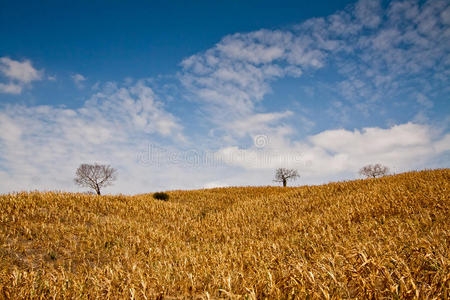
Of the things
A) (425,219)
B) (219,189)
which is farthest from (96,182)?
(425,219)

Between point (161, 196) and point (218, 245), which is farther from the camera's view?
point (161, 196)

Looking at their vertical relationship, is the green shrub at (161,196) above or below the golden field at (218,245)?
above

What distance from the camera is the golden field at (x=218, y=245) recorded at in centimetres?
372

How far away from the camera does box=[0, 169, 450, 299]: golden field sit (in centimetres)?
372

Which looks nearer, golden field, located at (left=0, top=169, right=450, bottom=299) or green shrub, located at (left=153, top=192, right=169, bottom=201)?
golden field, located at (left=0, top=169, right=450, bottom=299)

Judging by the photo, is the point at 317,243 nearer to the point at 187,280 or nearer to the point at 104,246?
the point at 187,280

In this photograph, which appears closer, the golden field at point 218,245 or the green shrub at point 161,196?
the golden field at point 218,245

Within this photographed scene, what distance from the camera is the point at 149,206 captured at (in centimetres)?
1712

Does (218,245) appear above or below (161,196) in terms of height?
below

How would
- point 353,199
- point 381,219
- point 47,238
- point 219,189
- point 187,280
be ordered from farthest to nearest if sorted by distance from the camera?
1. point 219,189
2. point 353,199
3. point 381,219
4. point 47,238
5. point 187,280

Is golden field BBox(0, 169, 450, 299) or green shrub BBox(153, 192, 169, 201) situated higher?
green shrub BBox(153, 192, 169, 201)

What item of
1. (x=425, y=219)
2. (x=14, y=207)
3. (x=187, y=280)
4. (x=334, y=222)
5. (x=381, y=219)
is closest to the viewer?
(x=187, y=280)

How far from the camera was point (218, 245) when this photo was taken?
9453 mm

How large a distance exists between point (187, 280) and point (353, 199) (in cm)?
1280
